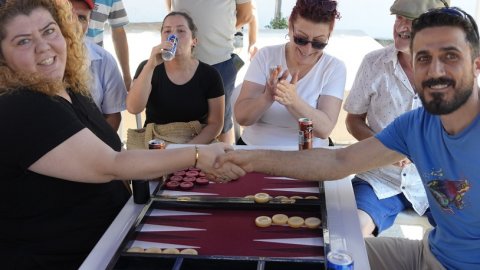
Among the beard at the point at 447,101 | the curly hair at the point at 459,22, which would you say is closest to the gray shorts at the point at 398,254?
the beard at the point at 447,101

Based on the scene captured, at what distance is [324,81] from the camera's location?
2.79 meters

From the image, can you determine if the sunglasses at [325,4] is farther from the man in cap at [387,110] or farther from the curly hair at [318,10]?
the man in cap at [387,110]

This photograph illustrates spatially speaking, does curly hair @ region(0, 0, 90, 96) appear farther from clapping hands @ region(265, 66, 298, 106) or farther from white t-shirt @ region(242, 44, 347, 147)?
white t-shirt @ region(242, 44, 347, 147)

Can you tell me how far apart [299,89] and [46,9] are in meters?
1.43

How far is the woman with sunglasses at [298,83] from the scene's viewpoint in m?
2.62

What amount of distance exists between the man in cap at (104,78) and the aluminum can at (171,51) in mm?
349

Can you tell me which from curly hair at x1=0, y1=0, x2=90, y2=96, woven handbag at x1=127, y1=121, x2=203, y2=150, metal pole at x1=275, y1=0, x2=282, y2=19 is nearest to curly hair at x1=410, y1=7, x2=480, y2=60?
curly hair at x1=0, y1=0, x2=90, y2=96

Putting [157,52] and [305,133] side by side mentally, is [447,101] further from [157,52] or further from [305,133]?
[157,52]

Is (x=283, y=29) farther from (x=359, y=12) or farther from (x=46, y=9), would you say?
(x=46, y=9)

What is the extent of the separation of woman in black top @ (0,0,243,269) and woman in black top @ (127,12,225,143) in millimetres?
1119

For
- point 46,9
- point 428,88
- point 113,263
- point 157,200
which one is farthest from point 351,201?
point 46,9

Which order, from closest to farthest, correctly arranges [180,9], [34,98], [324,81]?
[34,98]
[324,81]
[180,9]

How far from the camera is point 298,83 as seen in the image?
2.80m

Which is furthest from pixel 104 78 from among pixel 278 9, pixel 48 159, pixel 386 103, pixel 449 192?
pixel 278 9
